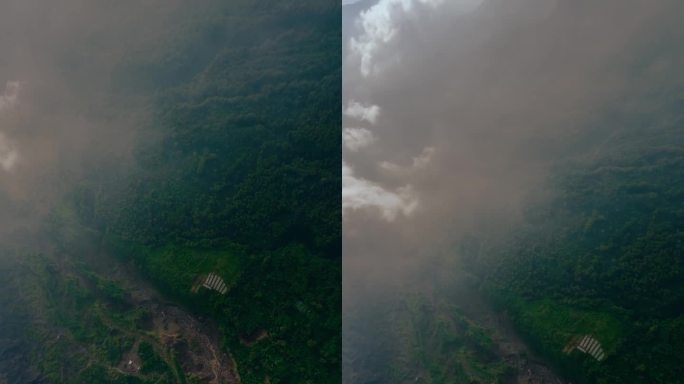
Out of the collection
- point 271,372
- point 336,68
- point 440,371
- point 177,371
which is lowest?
point 177,371

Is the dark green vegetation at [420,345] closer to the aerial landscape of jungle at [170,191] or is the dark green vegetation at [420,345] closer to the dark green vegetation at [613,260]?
the dark green vegetation at [613,260]

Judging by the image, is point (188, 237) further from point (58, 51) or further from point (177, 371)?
point (58, 51)

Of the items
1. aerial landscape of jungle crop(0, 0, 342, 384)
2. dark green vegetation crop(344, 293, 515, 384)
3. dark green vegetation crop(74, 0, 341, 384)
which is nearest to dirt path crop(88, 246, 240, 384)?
aerial landscape of jungle crop(0, 0, 342, 384)

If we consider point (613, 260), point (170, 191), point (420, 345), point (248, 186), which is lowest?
point (420, 345)

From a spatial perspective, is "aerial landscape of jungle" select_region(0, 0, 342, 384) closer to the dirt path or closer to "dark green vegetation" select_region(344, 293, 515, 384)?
the dirt path

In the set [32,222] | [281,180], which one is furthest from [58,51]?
[281,180]

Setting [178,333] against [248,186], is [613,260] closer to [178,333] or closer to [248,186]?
[248,186]

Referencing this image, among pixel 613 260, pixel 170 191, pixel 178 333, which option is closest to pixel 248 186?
pixel 170 191
